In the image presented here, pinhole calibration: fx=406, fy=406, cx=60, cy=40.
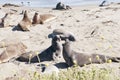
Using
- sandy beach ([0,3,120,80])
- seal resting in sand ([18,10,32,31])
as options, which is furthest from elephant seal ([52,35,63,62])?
seal resting in sand ([18,10,32,31])

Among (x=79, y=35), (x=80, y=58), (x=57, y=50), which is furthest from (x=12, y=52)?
(x=79, y=35)

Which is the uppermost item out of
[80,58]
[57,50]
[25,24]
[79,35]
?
[80,58]

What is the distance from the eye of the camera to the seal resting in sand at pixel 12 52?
9.53 meters

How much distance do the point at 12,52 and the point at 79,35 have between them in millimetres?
2555

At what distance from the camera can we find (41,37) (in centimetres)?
1223

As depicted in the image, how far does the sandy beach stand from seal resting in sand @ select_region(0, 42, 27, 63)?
20 centimetres

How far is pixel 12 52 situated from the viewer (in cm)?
996

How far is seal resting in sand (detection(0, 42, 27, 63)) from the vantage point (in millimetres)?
9534

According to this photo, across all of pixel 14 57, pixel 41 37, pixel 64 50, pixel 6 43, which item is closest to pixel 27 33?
pixel 41 37

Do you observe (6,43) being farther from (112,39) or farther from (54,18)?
(54,18)

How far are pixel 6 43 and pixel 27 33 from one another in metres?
1.89

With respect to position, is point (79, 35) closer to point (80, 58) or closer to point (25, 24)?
point (25, 24)

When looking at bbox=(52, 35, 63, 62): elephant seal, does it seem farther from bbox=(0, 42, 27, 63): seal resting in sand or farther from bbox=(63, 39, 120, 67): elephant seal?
bbox=(0, 42, 27, 63): seal resting in sand

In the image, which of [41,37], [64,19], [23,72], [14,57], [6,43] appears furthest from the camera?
[64,19]
